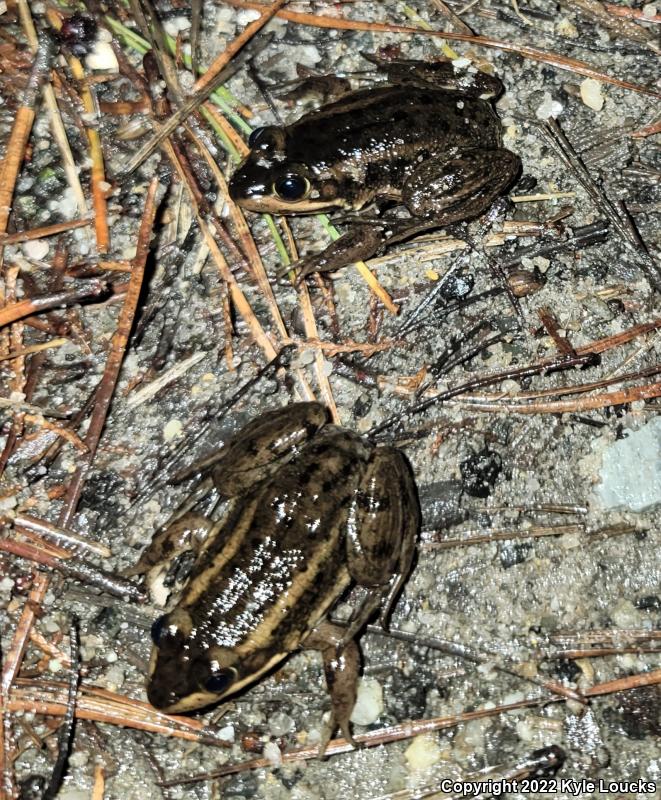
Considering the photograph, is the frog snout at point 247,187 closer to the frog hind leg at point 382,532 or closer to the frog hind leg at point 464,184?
the frog hind leg at point 464,184

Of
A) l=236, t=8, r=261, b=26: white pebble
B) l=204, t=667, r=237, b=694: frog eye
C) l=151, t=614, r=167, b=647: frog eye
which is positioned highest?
l=236, t=8, r=261, b=26: white pebble

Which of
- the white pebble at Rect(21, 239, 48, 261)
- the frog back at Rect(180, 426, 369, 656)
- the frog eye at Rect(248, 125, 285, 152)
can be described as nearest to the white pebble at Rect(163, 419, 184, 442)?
the frog back at Rect(180, 426, 369, 656)

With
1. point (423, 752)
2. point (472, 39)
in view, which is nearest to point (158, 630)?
Result: point (423, 752)

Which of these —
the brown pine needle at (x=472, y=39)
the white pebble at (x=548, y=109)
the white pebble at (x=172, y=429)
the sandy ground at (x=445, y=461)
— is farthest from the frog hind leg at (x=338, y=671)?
the brown pine needle at (x=472, y=39)

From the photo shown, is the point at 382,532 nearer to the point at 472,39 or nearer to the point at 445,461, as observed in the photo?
the point at 445,461

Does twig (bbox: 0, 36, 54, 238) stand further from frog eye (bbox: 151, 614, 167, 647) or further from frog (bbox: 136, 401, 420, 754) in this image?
frog eye (bbox: 151, 614, 167, 647)

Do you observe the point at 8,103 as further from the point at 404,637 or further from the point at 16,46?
the point at 404,637
